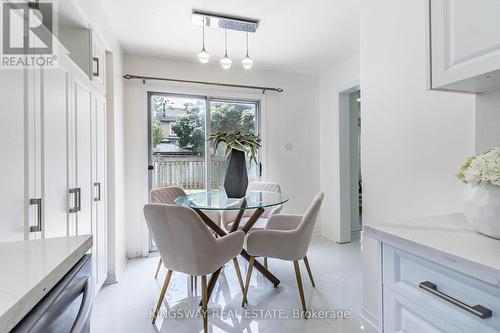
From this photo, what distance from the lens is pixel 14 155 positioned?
3.35ft

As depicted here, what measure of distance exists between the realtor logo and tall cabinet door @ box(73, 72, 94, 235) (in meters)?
0.41

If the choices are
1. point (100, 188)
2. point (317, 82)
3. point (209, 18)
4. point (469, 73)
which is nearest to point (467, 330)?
point (469, 73)

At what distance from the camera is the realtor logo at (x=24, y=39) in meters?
0.98

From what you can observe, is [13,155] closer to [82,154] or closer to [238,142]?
[82,154]

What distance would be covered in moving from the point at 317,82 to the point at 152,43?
98.1 inches

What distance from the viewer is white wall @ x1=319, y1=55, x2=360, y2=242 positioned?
3496mm

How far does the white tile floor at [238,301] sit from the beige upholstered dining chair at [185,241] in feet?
1.17

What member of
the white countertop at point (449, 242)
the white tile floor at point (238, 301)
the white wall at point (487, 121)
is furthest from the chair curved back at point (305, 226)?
the white wall at point (487, 121)

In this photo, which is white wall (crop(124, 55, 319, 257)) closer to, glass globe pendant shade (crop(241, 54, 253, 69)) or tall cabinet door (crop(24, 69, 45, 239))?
glass globe pendant shade (crop(241, 54, 253, 69))

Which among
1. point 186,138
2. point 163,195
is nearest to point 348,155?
point 186,138

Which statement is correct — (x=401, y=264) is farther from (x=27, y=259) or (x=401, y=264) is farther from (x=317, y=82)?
(x=317, y=82)

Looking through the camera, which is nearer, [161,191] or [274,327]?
[274,327]

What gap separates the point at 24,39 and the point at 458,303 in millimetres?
1881

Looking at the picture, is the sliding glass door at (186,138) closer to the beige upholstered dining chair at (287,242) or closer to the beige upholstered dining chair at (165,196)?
the beige upholstered dining chair at (165,196)
